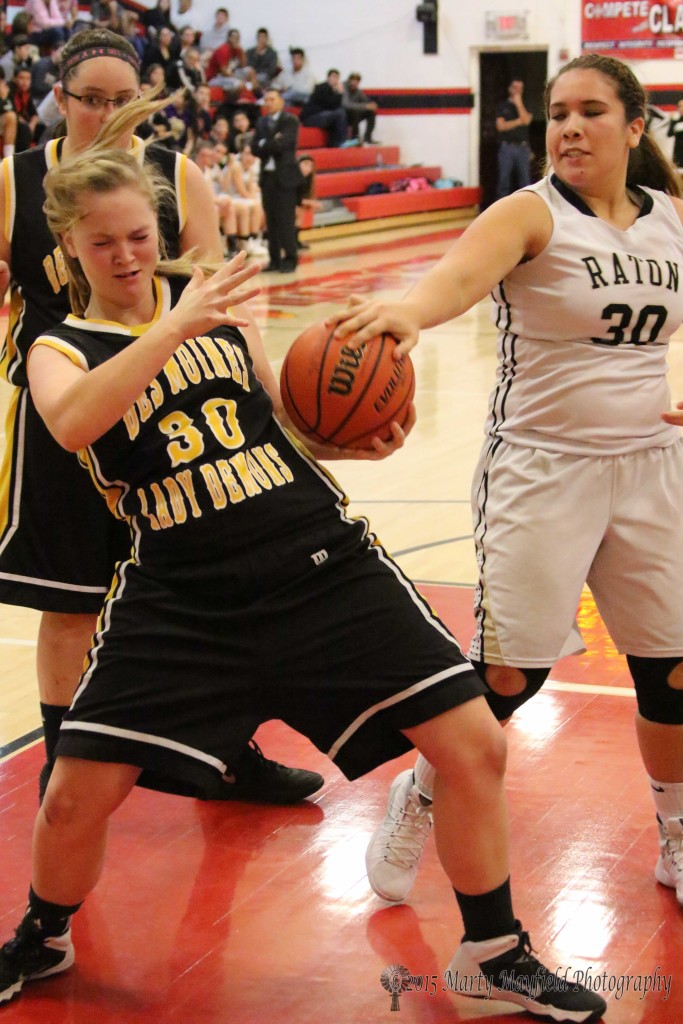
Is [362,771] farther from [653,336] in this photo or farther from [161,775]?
[653,336]

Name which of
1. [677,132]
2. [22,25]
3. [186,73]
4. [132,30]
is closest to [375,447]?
[22,25]

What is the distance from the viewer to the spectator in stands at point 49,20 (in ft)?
57.9

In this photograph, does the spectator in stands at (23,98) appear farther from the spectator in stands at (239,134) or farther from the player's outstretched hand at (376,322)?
the player's outstretched hand at (376,322)

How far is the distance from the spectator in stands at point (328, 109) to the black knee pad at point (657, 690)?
20098 mm

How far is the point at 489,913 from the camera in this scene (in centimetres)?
246

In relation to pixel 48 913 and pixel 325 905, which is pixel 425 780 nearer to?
pixel 325 905

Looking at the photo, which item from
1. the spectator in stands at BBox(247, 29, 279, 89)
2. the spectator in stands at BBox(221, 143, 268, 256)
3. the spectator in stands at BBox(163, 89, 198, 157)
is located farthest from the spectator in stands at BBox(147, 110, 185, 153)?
the spectator in stands at BBox(247, 29, 279, 89)

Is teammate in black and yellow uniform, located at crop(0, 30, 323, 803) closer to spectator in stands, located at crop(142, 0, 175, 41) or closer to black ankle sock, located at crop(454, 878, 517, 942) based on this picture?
black ankle sock, located at crop(454, 878, 517, 942)

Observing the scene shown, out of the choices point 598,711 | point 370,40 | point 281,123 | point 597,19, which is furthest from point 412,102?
point 598,711

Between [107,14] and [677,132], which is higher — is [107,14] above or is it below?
above

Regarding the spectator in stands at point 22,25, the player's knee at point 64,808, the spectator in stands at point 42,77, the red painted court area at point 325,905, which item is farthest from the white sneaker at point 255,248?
the player's knee at point 64,808

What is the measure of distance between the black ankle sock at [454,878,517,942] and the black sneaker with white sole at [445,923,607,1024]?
0.05 ft

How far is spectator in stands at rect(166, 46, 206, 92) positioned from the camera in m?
18.4

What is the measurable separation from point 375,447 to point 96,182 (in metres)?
0.73
